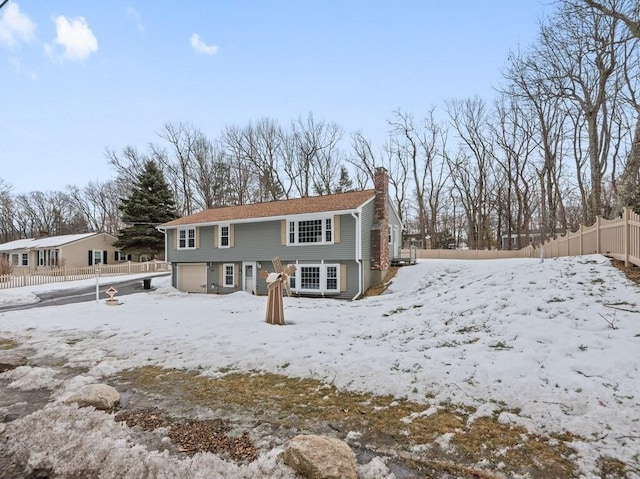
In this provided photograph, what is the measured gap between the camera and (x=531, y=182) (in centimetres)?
3247

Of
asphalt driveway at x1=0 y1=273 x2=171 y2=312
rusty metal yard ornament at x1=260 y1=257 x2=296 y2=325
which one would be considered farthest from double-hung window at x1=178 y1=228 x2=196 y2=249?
rusty metal yard ornament at x1=260 y1=257 x2=296 y2=325

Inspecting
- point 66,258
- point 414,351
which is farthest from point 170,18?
point 66,258

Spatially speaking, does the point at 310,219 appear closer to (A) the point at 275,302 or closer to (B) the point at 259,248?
(B) the point at 259,248

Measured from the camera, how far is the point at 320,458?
2865 mm

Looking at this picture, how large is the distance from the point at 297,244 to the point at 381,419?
14061 millimetres

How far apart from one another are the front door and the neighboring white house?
73.8 feet

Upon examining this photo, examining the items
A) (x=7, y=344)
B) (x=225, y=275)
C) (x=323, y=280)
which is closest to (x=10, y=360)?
(x=7, y=344)

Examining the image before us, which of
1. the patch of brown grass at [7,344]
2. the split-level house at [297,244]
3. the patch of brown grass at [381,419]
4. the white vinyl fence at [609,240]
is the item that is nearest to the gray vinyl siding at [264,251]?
the split-level house at [297,244]

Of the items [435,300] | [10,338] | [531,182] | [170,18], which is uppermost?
[170,18]

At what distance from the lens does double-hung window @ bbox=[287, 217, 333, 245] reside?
17062mm

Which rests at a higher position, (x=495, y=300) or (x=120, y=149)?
(x=120, y=149)

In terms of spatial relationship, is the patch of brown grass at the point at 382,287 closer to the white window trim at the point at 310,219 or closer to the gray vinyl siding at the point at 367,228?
the gray vinyl siding at the point at 367,228

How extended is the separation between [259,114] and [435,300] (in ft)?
109

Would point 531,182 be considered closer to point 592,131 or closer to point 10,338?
point 592,131
